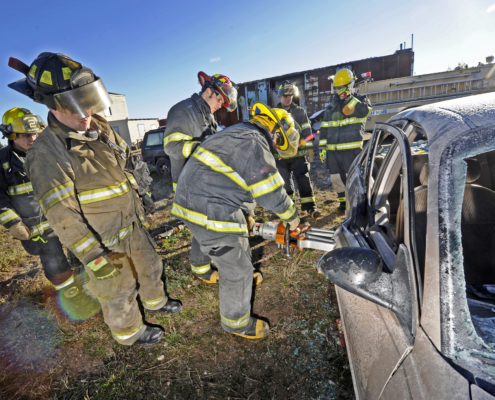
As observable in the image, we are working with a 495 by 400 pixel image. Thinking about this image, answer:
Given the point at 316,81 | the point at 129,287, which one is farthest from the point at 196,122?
the point at 316,81

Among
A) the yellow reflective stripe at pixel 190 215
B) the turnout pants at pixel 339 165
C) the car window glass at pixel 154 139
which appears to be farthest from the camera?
the car window glass at pixel 154 139

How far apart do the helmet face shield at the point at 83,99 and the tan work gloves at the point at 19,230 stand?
1.47 m

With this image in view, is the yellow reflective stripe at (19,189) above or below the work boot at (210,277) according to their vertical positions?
above

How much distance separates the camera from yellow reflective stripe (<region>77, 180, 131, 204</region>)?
5.66 feet

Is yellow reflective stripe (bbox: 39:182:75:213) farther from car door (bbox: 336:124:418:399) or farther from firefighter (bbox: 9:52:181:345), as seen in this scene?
car door (bbox: 336:124:418:399)

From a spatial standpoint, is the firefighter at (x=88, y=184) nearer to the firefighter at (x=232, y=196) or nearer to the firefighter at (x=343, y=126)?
the firefighter at (x=232, y=196)

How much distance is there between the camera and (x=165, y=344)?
7.01ft

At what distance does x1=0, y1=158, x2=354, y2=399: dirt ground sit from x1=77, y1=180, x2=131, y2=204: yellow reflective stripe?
137 cm

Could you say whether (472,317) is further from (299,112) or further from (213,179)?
(299,112)

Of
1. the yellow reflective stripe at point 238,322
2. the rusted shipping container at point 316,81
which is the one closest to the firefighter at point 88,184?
the yellow reflective stripe at point 238,322

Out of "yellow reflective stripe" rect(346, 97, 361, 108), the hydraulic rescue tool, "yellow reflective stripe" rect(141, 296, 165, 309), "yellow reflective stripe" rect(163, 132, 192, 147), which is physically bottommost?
"yellow reflective stripe" rect(141, 296, 165, 309)

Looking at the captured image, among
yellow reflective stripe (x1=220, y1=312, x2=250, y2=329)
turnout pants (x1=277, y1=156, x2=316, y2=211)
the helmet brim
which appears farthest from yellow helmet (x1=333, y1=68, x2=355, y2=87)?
the helmet brim

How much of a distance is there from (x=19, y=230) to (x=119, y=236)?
49.1 inches

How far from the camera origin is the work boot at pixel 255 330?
205 centimetres
